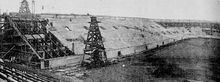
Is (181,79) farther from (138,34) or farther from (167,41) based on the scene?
(167,41)

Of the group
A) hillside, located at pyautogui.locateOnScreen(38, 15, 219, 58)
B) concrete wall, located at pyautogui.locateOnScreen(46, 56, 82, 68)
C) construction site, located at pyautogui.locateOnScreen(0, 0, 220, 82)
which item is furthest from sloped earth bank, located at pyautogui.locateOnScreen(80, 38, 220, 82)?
hillside, located at pyautogui.locateOnScreen(38, 15, 219, 58)

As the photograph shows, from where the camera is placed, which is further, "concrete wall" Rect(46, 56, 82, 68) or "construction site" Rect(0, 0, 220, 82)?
"concrete wall" Rect(46, 56, 82, 68)

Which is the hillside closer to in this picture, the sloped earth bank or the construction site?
the construction site

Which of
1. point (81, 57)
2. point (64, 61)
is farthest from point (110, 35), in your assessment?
point (64, 61)

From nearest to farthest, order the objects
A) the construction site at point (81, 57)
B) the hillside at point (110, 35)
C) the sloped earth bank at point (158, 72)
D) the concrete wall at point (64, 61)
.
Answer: the sloped earth bank at point (158, 72), the construction site at point (81, 57), the concrete wall at point (64, 61), the hillside at point (110, 35)

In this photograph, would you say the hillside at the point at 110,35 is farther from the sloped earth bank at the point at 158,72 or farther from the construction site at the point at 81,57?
the sloped earth bank at the point at 158,72

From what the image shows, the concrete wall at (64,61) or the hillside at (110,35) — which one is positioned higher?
the hillside at (110,35)

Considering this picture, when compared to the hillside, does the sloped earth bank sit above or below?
below

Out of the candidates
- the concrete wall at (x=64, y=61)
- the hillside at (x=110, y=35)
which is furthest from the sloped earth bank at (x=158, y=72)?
the hillside at (x=110, y=35)

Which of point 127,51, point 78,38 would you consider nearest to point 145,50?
point 127,51

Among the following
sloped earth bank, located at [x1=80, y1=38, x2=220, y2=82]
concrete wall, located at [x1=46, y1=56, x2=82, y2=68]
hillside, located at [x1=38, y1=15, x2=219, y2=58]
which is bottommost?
sloped earth bank, located at [x1=80, y1=38, x2=220, y2=82]

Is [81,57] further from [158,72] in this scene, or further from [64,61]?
[158,72]
